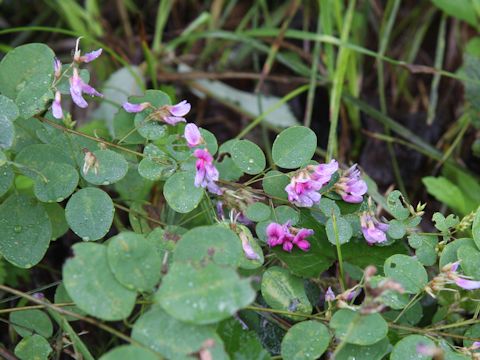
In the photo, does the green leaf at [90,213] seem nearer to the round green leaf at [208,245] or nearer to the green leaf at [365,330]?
the round green leaf at [208,245]

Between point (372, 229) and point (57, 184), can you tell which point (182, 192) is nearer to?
point (57, 184)

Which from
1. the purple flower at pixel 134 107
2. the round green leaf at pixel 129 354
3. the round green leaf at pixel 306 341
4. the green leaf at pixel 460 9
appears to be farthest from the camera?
the green leaf at pixel 460 9

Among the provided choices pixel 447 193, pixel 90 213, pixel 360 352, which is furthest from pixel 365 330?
pixel 447 193

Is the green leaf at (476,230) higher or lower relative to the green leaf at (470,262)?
higher

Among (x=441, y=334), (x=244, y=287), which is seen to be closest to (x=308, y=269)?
(x=441, y=334)

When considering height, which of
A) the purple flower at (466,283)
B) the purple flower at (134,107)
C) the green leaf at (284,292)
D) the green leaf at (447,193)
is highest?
the purple flower at (466,283)

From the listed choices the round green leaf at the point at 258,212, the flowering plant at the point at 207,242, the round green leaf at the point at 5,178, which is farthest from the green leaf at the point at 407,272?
the round green leaf at the point at 5,178

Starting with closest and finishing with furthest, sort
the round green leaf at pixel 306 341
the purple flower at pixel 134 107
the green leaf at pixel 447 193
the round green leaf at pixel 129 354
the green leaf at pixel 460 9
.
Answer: the round green leaf at pixel 129 354, the round green leaf at pixel 306 341, the purple flower at pixel 134 107, the green leaf at pixel 447 193, the green leaf at pixel 460 9
